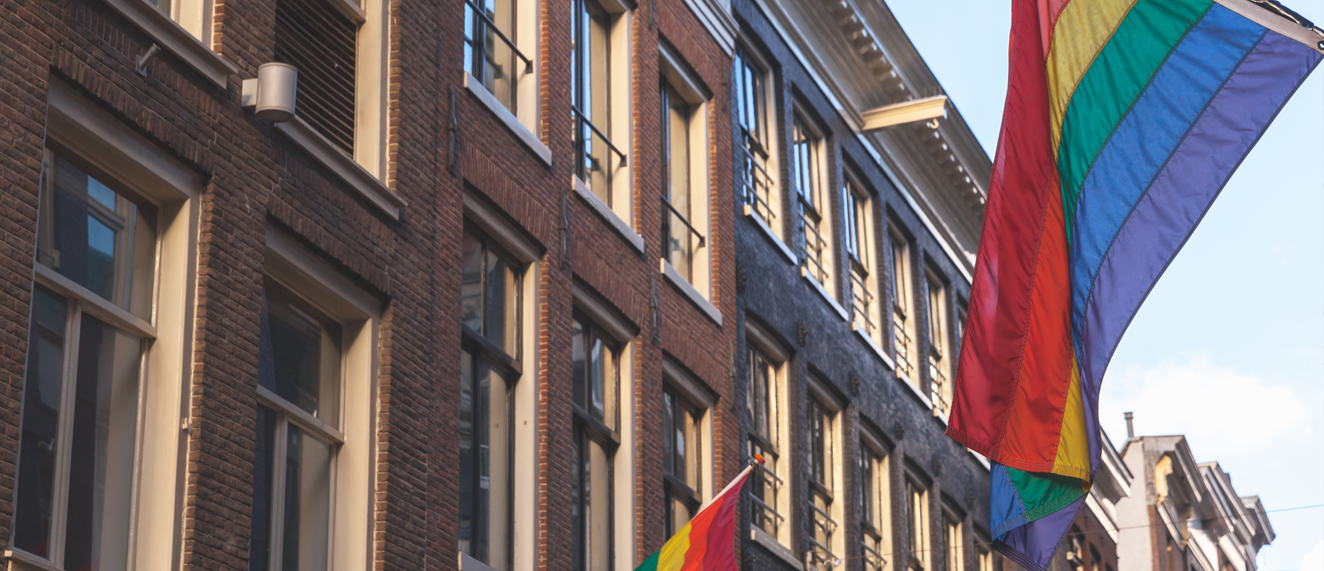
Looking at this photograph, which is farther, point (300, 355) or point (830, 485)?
point (830, 485)

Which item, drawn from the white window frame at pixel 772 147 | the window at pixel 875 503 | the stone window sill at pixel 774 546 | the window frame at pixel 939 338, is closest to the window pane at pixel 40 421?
the stone window sill at pixel 774 546

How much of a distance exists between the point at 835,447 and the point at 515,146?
35.2 ft

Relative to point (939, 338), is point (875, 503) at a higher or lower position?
lower

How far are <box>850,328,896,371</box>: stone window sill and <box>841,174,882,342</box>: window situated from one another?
0.22 meters

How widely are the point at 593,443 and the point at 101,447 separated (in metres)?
7.91

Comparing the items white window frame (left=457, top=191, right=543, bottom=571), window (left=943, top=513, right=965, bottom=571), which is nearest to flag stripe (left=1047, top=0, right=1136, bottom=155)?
white window frame (left=457, top=191, right=543, bottom=571)

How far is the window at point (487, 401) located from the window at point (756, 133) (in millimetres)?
8074

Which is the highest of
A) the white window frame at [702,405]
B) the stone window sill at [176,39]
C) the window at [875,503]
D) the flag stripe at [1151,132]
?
the window at [875,503]

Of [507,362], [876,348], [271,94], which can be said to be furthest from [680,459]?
[271,94]

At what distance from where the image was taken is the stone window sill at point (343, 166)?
1397cm

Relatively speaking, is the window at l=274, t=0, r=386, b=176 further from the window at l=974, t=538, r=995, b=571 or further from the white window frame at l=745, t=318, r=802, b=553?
the window at l=974, t=538, r=995, b=571

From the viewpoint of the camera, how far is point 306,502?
46.2 feet

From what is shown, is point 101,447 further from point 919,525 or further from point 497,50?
point 919,525

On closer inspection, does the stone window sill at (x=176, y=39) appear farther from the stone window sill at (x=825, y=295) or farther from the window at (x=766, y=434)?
the stone window sill at (x=825, y=295)
